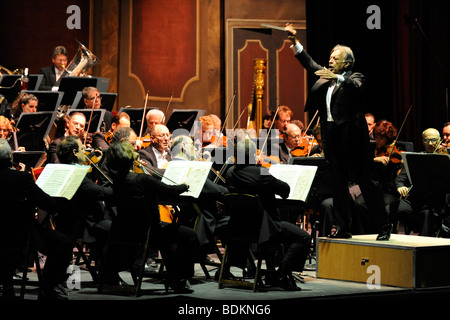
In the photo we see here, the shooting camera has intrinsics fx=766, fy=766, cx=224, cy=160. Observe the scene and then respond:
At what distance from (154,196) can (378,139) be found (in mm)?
2657

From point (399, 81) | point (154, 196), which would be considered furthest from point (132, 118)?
point (399, 81)

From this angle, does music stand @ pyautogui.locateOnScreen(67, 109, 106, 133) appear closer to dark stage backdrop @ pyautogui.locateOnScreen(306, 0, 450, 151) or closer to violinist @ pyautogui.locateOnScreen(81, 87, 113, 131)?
violinist @ pyautogui.locateOnScreen(81, 87, 113, 131)

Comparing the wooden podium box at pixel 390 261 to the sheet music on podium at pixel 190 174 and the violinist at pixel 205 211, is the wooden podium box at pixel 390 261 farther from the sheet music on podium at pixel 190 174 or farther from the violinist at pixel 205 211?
A: the sheet music on podium at pixel 190 174

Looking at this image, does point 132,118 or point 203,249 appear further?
point 132,118

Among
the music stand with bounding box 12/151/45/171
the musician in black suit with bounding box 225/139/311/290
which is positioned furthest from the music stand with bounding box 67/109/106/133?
the musician in black suit with bounding box 225/139/311/290

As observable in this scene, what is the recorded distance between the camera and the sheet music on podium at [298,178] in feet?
16.8

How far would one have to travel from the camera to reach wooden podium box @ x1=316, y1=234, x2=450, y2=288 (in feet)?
15.6

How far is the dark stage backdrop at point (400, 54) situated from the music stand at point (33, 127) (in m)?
4.25

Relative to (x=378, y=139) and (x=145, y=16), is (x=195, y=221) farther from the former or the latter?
(x=145, y=16)

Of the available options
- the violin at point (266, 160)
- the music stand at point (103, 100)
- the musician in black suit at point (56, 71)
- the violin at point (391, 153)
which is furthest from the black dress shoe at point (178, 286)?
the musician in black suit at point (56, 71)

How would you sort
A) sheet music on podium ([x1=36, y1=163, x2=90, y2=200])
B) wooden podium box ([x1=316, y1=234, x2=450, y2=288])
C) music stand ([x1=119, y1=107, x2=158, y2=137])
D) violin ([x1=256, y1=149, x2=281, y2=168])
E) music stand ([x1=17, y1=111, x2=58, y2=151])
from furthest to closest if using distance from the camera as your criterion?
1. music stand ([x1=119, y1=107, x2=158, y2=137])
2. violin ([x1=256, y1=149, x2=281, y2=168])
3. music stand ([x1=17, y1=111, x2=58, y2=151])
4. wooden podium box ([x1=316, y1=234, x2=450, y2=288])
5. sheet music on podium ([x1=36, y1=163, x2=90, y2=200])

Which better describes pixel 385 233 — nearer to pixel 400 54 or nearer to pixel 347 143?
pixel 347 143

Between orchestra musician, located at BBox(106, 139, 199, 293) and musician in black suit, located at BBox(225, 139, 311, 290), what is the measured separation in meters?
0.41

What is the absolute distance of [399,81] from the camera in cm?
913
